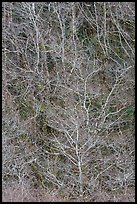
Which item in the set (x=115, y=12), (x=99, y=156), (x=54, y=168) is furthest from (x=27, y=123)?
(x=115, y=12)

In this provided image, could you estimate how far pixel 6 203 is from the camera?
21.3ft

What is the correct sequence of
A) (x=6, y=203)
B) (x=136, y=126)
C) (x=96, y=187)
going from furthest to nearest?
1. (x=136, y=126)
2. (x=96, y=187)
3. (x=6, y=203)

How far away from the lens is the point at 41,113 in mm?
7445

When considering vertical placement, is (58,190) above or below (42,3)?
below

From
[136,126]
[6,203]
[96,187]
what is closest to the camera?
[6,203]

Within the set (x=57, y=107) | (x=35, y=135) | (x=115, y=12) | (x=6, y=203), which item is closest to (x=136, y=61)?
(x=115, y=12)

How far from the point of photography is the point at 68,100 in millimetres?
7250

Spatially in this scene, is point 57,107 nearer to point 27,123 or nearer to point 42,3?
point 27,123

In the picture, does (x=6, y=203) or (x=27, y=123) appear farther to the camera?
(x=27, y=123)

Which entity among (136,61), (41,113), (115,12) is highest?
(115,12)

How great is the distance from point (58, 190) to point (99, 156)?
35.2 inches

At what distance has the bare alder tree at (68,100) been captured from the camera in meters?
6.93

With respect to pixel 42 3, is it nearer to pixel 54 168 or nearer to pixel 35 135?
pixel 35 135

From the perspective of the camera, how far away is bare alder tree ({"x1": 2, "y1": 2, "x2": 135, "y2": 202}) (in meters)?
6.93
